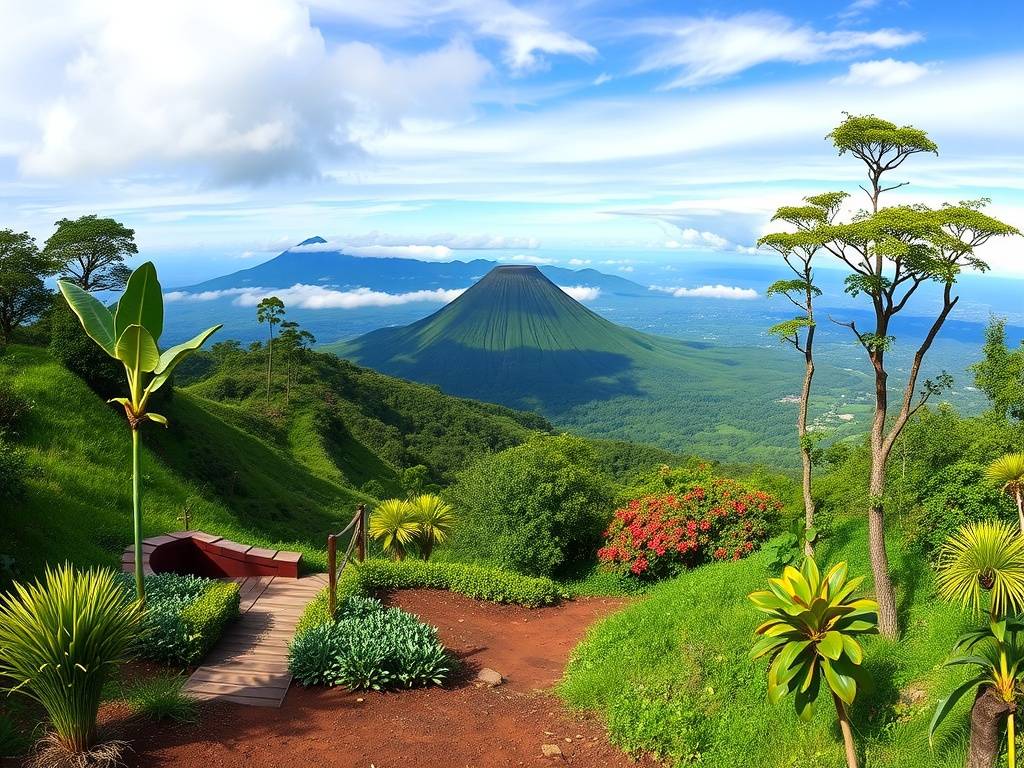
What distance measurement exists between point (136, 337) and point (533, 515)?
28.7 feet

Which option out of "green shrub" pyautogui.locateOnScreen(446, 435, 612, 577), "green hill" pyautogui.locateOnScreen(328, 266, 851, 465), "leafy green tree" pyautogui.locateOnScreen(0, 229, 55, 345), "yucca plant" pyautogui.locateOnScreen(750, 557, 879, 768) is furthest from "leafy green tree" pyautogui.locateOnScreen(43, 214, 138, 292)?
"green hill" pyautogui.locateOnScreen(328, 266, 851, 465)

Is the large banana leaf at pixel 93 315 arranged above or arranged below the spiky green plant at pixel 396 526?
above

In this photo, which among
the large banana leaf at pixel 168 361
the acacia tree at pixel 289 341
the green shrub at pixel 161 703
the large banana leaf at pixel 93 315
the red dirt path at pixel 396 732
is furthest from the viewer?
the acacia tree at pixel 289 341

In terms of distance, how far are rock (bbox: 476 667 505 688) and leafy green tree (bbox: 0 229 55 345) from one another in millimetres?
20094

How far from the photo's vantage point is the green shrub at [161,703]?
5746 mm

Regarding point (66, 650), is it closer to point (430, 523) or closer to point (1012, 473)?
point (430, 523)

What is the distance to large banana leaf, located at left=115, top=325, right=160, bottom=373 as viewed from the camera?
629 centimetres

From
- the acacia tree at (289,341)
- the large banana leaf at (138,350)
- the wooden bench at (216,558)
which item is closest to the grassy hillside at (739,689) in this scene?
the wooden bench at (216,558)

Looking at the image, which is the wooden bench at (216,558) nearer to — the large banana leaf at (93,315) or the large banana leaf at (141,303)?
the large banana leaf at (93,315)

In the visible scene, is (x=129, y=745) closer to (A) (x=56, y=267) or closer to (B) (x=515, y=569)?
(B) (x=515, y=569)

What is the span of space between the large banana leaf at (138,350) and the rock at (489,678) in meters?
4.74

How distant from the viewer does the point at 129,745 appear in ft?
17.1

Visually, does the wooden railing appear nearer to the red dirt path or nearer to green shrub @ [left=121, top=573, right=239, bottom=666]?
green shrub @ [left=121, top=573, right=239, bottom=666]

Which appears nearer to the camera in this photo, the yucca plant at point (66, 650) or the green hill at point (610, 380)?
the yucca plant at point (66, 650)
